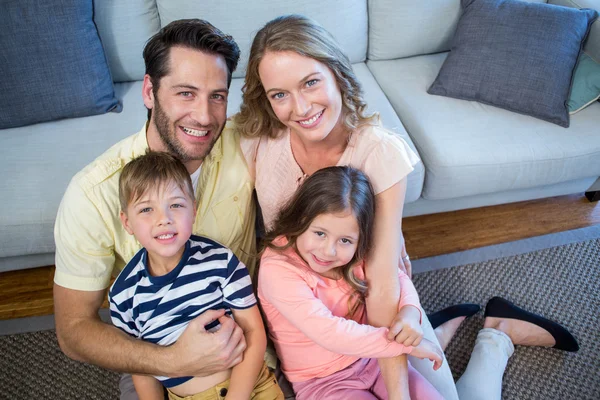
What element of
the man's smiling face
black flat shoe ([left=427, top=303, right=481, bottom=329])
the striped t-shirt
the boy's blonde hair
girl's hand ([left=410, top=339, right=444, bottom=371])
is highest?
the man's smiling face

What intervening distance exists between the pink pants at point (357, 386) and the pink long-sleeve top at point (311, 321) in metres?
0.02

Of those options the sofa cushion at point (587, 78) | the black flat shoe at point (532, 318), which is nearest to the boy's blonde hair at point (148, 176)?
the black flat shoe at point (532, 318)

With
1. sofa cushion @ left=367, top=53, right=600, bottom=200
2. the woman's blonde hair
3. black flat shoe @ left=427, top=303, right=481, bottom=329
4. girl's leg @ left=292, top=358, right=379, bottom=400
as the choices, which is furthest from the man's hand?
sofa cushion @ left=367, top=53, right=600, bottom=200

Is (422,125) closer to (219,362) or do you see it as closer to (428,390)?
(428,390)

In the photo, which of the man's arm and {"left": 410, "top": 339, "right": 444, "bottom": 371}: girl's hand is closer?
the man's arm

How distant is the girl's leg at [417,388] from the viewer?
1.27m

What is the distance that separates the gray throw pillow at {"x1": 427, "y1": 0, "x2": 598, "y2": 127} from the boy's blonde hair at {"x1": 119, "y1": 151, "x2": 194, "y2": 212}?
1.46 meters

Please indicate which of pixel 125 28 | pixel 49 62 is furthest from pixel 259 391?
pixel 125 28

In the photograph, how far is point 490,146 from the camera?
1918 millimetres

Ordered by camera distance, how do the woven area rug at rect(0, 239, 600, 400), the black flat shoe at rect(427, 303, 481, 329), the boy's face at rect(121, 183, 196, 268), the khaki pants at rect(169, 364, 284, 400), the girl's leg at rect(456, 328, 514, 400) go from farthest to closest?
the black flat shoe at rect(427, 303, 481, 329) < the woven area rug at rect(0, 239, 600, 400) < the girl's leg at rect(456, 328, 514, 400) < the khaki pants at rect(169, 364, 284, 400) < the boy's face at rect(121, 183, 196, 268)

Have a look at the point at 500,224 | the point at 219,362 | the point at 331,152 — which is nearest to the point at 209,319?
the point at 219,362

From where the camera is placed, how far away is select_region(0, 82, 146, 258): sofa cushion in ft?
5.33

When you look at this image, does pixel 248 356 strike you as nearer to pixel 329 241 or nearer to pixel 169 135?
pixel 329 241

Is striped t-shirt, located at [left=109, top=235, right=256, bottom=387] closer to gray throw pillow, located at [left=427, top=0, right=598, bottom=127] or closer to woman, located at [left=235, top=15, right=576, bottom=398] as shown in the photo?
woman, located at [left=235, top=15, right=576, bottom=398]
